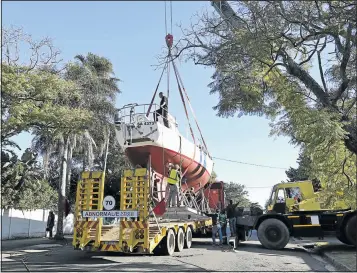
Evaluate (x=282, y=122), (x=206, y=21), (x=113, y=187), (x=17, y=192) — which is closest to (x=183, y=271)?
(x=282, y=122)

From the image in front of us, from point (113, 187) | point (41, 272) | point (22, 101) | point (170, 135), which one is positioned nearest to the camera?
point (41, 272)

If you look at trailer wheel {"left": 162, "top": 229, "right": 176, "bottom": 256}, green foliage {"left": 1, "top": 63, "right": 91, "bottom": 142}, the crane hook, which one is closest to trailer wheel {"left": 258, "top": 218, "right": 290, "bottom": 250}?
trailer wheel {"left": 162, "top": 229, "right": 176, "bottom": 256}

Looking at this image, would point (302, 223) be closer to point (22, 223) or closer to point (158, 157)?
point (158, 157)

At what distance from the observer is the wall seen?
20.6 meters

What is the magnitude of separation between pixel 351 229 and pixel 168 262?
7.87 meters

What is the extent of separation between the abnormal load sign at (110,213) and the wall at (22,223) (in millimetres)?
11184

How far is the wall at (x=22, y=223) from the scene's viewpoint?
20.6m

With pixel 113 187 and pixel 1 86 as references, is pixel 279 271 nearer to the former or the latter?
pixel 1 86

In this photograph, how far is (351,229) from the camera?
14.8 m

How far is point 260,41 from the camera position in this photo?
9500 mm

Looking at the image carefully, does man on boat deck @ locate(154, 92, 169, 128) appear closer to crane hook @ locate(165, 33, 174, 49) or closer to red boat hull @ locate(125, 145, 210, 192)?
red boat hull @ locate(125, 145, 210, 192)

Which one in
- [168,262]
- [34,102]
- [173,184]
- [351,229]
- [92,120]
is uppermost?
[92,120]

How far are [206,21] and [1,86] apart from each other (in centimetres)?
653

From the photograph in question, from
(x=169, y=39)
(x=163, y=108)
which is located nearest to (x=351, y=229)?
(x=163, y=108)
